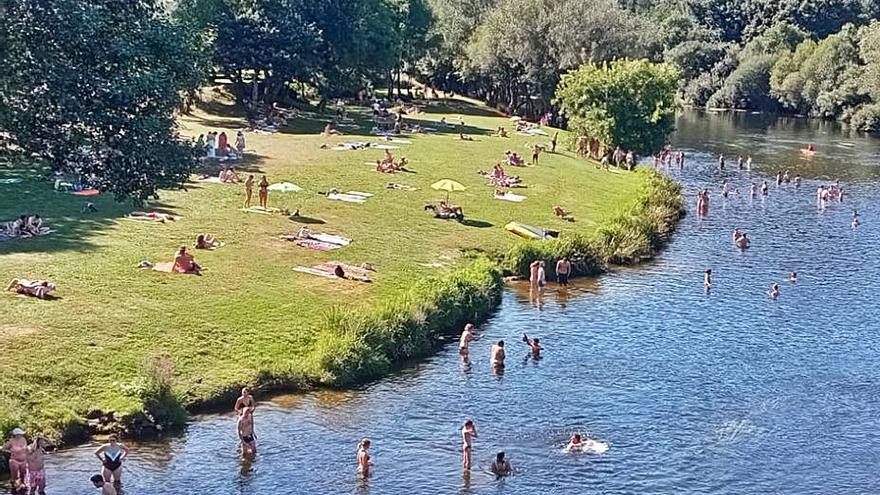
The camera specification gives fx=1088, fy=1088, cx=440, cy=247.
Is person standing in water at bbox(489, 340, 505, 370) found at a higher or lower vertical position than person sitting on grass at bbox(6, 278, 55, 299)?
lower

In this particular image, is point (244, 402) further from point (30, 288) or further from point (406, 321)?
point (30, 288)

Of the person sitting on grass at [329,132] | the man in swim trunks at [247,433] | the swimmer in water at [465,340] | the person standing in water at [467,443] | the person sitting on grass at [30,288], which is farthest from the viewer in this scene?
the person sitting on grass at [329,132]

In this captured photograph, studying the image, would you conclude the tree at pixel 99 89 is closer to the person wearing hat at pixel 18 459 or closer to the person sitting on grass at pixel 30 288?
the person wearing hat at pixel 18 459

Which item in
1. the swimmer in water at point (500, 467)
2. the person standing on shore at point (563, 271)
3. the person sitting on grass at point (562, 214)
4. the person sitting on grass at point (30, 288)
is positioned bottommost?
the swimmer in water at point (500, 467)

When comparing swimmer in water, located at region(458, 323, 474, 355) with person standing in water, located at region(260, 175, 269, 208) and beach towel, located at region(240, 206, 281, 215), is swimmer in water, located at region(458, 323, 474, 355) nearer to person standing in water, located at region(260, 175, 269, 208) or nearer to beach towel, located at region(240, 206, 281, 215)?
beach towel, located at region(240, 206, 281, 215)

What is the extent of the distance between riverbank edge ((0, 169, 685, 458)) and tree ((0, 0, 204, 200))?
808cm

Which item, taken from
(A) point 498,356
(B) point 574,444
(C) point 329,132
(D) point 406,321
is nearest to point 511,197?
(C) point 329,132

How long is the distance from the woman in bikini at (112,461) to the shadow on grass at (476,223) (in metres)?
29.4

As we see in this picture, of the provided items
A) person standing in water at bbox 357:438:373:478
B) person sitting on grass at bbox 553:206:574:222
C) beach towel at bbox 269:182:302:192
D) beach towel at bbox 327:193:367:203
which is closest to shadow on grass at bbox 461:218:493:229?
person sitting on grass at bbox 553:206:574:222

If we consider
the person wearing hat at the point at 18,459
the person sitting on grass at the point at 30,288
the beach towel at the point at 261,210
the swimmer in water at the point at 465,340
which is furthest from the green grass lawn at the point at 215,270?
the swimmer in water at the point at 465,340

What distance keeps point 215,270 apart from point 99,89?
62.6 ft

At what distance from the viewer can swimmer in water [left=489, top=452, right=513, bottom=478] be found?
27812mm

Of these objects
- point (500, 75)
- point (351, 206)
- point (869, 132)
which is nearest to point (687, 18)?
point (869, 132)

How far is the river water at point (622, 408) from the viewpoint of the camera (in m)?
27.5
